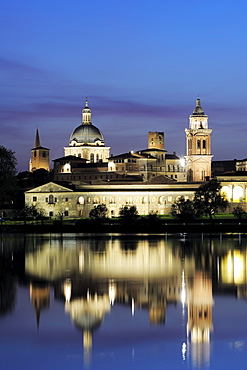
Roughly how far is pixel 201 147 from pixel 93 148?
34496mm

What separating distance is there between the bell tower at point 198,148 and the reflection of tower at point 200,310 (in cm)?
9135

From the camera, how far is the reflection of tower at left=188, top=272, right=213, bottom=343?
19219 millimetres

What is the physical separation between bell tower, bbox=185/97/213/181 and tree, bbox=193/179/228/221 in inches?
706

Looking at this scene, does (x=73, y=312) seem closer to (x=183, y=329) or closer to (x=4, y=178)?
(x=183, y=329)

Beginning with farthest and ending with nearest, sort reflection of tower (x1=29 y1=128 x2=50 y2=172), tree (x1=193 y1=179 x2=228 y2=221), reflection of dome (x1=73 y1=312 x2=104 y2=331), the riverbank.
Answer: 1. reflection of tower (x1=29 y1=128 x2=50 y2=172)
2. tree (x1=193 y1=179 x2=228 y2=221)
3. the riverbank
4. reflection of dome (x1=73 y1=312 x2=104 y2=331)

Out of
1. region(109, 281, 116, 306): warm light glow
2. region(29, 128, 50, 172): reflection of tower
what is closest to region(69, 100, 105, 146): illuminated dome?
region(29, 128, 50, 172): reflection of tower

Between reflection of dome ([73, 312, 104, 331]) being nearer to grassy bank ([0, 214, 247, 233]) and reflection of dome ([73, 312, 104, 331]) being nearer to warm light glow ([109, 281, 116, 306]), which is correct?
warm light glow ([109, 281, 116, 306])

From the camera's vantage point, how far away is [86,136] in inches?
6014

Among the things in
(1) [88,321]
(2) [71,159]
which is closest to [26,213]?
(2) [71,159]

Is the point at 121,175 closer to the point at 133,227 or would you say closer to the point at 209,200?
the point at 209,200

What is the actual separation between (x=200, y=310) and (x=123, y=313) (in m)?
2.08

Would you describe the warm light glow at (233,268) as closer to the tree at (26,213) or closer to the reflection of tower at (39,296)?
the reflection of tower at (39,296)

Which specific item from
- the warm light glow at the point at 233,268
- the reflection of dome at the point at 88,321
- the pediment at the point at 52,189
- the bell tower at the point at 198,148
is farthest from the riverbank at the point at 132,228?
the reflection of dome at the point at 88,321

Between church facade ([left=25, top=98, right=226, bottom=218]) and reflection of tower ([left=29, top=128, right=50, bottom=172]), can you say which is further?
reflection of tower ([left=29, top=128, right=50, bottom=172])
